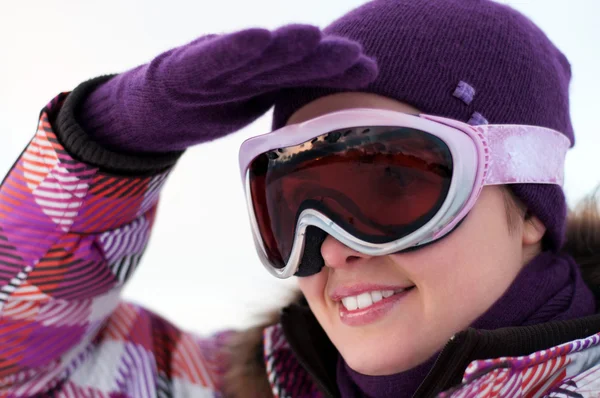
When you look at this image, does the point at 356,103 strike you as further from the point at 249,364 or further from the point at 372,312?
the point at 249,364

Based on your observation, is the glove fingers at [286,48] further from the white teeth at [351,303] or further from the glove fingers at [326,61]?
the white teeth at [351,303]

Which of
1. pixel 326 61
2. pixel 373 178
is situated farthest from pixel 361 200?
pixel 326 61

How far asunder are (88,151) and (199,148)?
129cm

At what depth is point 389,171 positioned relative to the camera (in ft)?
3.12

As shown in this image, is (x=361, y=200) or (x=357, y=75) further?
(x=361, y=200)

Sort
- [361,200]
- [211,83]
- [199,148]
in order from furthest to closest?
[199,148]
[361,200]
[211,83]

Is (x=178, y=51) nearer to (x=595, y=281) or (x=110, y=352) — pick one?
(x=110, y=352)

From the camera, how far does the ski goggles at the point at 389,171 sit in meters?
0.94

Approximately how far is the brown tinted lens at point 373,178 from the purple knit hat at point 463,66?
0.33 ft

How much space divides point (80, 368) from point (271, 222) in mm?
571

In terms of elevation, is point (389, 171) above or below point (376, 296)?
above

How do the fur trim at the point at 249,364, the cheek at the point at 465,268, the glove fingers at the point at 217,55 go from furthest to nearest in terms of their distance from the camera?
the fur trim at the point at 249,364, the cheek at the point at 465,268, the glove fingers at the point at 217,55

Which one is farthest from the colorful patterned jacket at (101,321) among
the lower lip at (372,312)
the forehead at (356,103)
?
the forehead at (356,103)

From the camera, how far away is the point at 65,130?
3.63ft
